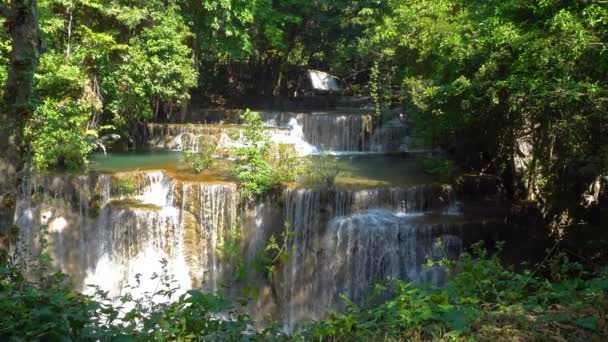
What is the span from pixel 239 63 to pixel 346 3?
6.57 metres

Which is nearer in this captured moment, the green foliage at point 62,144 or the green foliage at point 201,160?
the green foliage at point 62,144

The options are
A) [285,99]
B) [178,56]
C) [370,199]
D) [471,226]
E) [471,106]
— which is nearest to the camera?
[471,106]

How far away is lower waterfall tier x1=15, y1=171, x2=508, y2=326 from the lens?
10180mm

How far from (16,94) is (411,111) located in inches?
414

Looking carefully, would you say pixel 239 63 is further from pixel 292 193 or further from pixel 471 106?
pixel 471 106

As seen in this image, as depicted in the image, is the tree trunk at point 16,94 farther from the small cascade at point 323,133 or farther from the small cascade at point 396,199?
the small cascade at point 323,133

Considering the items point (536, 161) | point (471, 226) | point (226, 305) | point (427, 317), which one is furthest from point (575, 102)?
point (226, 305)

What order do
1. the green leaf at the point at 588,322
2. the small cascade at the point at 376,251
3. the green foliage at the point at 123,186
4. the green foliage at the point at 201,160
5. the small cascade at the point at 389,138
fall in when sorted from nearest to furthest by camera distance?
the green leaf at the point at 588,322 < the small cascade at the point at 376,251 < the green foliage at the point at 123,186 < the green foliage at the point at 201,160 < the small cascade at the point at 389,138

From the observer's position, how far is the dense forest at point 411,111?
10.9ft

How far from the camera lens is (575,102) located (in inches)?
286

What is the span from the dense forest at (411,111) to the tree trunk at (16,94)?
0.01 meters

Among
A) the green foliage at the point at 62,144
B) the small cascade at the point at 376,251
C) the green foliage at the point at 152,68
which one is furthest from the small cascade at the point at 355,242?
the green foliage at the point at 152,68

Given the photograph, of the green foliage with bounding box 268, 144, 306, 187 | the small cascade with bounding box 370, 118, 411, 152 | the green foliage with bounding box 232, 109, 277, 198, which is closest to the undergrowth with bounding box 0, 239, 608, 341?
the green foliage with bounding box 232, 109, 277, 198

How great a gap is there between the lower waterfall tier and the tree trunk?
6.18 meters
